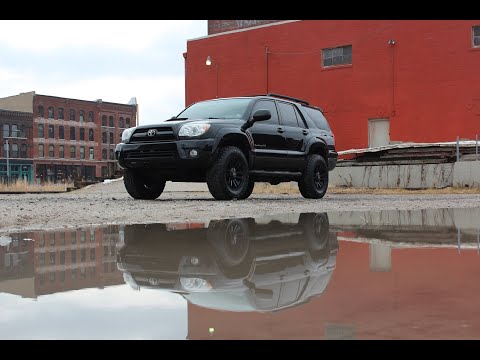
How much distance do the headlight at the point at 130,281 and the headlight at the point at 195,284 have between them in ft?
0.75

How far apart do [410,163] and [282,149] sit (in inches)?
430

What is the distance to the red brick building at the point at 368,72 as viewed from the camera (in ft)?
84.3

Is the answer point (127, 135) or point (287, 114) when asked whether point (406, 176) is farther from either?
point (127, 135)

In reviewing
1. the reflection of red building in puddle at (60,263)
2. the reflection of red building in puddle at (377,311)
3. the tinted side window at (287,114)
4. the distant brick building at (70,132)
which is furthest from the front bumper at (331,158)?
the distant brick building at (70,132)

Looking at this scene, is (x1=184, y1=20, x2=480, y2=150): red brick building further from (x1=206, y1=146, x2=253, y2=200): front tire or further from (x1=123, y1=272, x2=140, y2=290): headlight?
(x1=123, y1=272, x2=140, y2=290): headlight

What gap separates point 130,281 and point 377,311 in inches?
52.4

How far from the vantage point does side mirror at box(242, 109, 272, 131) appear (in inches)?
428

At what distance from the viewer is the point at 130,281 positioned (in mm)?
3145

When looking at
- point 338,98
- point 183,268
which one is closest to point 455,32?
point 338,98

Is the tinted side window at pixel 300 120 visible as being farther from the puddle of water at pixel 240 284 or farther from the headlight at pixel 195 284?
the headlight at pixel 195 284
